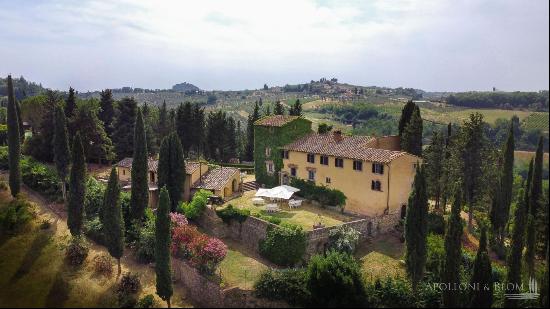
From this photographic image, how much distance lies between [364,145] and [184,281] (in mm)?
19857

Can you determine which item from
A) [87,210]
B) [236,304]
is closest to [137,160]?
[87,210]

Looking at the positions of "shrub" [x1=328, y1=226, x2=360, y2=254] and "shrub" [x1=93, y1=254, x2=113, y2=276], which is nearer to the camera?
"shrub" [x1=93, y1=254, x2=113, y2=276]

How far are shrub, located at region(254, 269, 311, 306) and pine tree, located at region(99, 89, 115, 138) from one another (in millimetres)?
37547

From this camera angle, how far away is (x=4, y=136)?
57.3m

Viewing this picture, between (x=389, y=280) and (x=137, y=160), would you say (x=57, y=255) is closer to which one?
(x=137, y=160)

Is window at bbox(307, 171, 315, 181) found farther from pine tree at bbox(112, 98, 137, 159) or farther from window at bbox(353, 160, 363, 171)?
pine tree at bbox(112, 98, 137, 159)

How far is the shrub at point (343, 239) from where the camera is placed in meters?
30.9

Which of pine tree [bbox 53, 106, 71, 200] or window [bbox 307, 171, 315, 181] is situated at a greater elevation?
pine tree [bbox 53, 106, 71, 200]

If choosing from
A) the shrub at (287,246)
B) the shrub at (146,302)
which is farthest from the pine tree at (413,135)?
the shrub at (146,302)

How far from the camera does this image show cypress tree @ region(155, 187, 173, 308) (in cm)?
2434

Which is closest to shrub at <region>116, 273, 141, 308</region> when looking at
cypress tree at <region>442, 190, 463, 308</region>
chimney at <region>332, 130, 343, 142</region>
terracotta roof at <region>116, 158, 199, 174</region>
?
terracotta roof at <region>116, 158, 199, 174</region>

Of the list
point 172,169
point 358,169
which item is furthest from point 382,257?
point 172,169

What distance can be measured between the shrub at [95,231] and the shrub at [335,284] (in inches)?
674

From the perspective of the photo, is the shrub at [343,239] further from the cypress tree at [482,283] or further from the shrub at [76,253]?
the shrub at [76,253]
